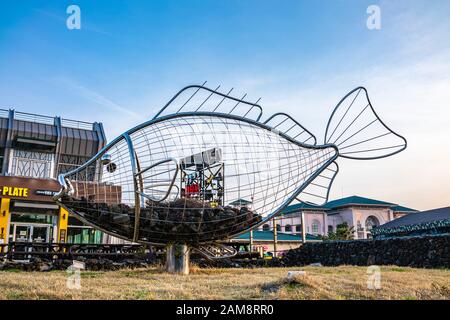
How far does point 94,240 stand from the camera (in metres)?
33.4

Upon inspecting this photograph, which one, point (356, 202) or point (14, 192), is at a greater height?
point (356, 202)

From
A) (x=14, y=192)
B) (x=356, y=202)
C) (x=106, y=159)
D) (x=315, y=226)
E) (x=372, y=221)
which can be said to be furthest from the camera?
(x=372, y=221)

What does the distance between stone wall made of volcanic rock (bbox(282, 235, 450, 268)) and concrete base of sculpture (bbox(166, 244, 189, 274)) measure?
7.88 metres

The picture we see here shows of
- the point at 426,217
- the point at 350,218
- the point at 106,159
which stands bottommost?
the point at 106,159

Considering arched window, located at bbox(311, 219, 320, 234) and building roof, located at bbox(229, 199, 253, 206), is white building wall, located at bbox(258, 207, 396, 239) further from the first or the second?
building roof, located at bbox(229, 199, 253, 206)

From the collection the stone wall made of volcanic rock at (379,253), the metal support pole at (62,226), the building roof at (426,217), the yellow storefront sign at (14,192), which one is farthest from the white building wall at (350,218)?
the stone wall made of volcanic rock at (379,253)

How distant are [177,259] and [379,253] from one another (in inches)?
344

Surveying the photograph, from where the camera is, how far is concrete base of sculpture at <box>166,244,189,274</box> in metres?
11.4

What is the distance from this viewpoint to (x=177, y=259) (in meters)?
11.4

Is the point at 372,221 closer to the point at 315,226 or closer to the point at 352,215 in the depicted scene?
the point at 352,215

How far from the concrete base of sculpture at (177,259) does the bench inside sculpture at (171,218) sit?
0.20 meters

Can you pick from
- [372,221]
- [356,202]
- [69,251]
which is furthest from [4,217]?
[372,221]

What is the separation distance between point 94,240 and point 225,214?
24.4 meters
